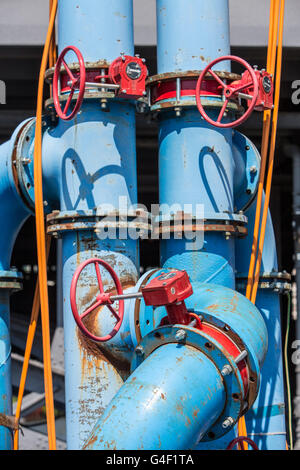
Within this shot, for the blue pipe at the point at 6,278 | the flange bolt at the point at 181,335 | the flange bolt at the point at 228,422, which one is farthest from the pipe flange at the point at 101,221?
the flange bolt at the point at 228,422

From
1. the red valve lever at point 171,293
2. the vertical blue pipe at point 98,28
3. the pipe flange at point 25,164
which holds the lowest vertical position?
the red valve lever at point 171,293

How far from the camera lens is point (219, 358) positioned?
192 centimetres

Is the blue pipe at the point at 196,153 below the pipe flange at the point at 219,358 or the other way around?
the other way around

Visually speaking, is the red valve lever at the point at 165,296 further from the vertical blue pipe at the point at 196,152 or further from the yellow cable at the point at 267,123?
the yellow cable at the point at 267,123

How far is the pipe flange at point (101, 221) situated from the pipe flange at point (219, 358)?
55cm

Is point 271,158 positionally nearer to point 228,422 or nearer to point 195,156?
point 195,156

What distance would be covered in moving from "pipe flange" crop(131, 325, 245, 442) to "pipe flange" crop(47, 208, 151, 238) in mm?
551

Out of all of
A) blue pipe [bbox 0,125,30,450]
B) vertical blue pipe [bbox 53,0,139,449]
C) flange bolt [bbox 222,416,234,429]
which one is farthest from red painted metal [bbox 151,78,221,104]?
flange bolt [bbox 222,416,234,429]

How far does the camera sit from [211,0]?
2584 millimetres

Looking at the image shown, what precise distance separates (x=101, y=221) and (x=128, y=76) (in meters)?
0.51

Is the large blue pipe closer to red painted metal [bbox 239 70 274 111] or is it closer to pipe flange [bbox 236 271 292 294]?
red painted metal [bbox 239 70 274 111]

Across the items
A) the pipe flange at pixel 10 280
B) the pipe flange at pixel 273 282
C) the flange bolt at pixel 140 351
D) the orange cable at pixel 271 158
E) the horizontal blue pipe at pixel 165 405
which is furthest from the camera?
the pipe flange at pixel 273 282

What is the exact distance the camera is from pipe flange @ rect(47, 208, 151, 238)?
2434 millimetres

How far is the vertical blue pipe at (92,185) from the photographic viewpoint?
2.43 meters
